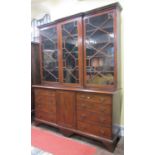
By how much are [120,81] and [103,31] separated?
879 mm

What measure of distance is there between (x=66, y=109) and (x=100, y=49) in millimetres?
1212

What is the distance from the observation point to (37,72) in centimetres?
330

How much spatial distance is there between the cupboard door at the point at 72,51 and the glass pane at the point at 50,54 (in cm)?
22

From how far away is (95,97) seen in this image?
2.22 m

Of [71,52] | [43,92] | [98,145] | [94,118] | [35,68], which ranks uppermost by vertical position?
[71,52]

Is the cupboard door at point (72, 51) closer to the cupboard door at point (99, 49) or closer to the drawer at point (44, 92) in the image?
the cupboard door at point (99, 49)

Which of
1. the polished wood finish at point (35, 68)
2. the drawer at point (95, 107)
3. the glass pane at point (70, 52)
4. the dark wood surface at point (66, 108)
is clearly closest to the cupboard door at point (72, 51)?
the glass pane at point (70, 52)

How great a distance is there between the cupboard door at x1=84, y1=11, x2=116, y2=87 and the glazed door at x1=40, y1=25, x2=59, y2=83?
72 centimetres

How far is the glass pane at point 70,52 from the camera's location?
103 inches

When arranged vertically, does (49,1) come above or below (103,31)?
above

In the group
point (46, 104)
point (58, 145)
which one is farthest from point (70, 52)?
point (58, 145)

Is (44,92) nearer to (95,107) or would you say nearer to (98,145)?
(95,107)
